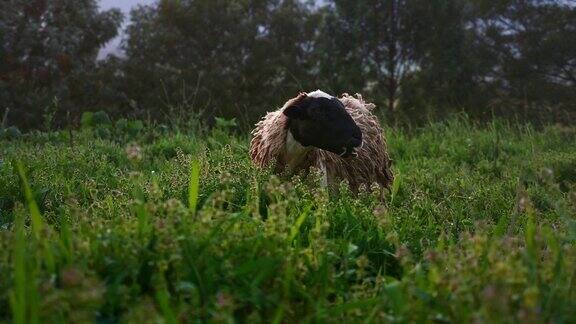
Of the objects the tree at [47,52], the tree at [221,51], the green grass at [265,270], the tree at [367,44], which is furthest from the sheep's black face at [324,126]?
the tree at [221,51]

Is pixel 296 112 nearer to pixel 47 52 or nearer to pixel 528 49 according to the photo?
pixel 47 52

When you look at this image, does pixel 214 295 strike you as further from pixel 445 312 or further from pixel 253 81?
pixel 253 81

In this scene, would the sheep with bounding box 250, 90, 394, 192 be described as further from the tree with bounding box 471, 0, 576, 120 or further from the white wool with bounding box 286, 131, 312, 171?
the tree with bounding box 471, 0, 576, 120

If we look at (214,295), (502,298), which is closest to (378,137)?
(214,295)

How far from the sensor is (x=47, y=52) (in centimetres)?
2934

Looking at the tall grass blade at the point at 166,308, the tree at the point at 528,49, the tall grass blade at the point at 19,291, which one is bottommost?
the tree at the point at 528,49

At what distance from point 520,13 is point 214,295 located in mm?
34198

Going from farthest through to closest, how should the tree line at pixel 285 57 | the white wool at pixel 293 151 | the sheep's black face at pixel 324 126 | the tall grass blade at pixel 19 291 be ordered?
the tree line at pixel 285 57
the white wool at pixel 293 151
the sheep's black face at pixel 324 126
the tall grass blade at pixel 19 291

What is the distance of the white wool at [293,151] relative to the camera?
527 cm

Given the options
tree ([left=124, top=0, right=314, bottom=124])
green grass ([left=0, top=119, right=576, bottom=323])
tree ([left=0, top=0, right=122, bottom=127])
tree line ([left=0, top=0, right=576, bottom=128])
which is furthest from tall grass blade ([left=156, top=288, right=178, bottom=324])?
tree ([left=124, top=0, right=314, bottom=124])

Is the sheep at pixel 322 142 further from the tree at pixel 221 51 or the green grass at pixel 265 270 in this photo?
the tree at pixel 221 51

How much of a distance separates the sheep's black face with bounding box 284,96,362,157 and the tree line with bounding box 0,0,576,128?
74.0 ft

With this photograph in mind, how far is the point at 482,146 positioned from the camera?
8711 mm

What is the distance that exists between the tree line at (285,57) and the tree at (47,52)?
0.18ft
